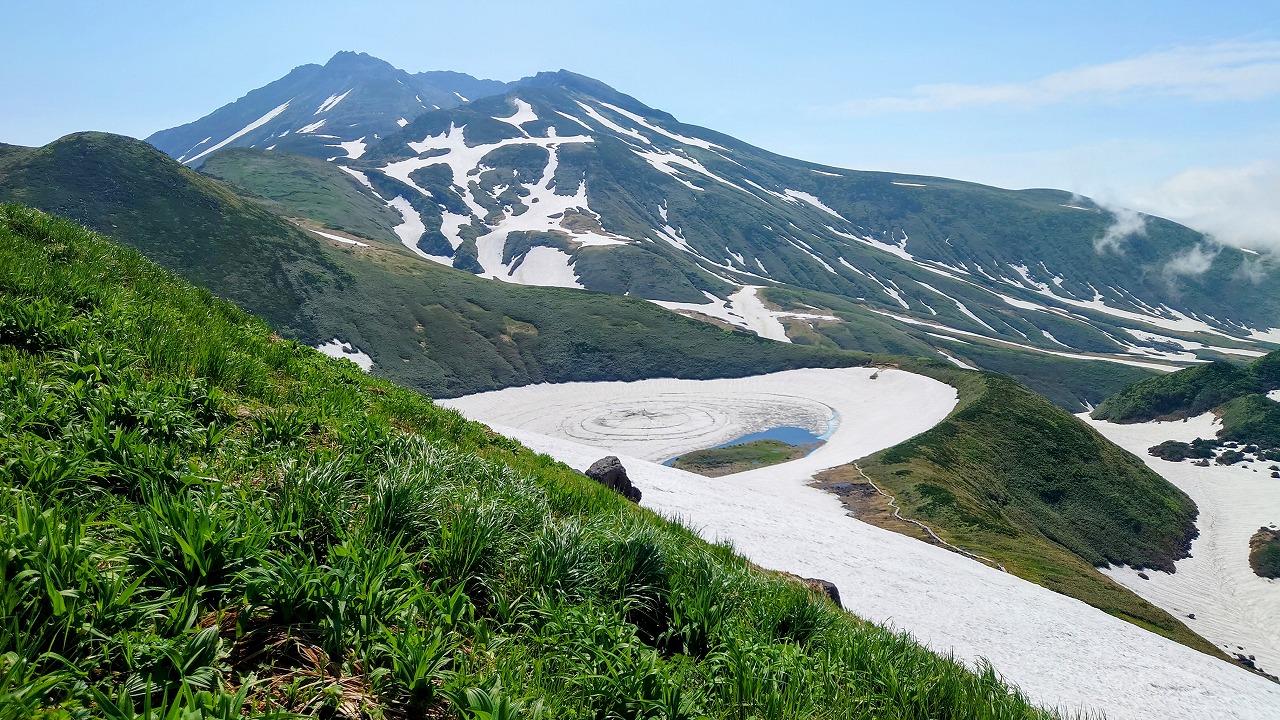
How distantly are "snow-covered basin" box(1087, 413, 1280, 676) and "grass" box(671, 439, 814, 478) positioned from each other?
1408 inches

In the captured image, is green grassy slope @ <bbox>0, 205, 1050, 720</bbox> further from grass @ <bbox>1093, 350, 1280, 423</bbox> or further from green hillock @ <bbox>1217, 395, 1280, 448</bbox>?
grass @ <bbox>1093, 350, 1280, 423</bbox>

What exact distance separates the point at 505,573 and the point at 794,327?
186918 mm

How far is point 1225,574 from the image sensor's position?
61.8 meters

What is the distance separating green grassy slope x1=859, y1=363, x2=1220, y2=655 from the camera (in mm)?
43844

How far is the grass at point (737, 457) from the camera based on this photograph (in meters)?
74.5

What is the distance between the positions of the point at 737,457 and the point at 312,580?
7842 centimetres

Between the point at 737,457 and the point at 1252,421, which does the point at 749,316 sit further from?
the point at 737,457

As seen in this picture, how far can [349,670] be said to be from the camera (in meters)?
3.21

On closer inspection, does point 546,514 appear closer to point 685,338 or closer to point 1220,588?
point 1220,588

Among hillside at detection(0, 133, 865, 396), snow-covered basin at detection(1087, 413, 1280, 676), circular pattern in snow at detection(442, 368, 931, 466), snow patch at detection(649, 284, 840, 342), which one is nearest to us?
snow-covered basin at detection(1087, 413, 1280, 676)

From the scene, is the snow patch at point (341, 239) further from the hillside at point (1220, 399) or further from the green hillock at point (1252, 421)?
the green hillock at point (1252, 421)

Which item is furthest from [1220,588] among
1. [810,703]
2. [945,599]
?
[810,703]

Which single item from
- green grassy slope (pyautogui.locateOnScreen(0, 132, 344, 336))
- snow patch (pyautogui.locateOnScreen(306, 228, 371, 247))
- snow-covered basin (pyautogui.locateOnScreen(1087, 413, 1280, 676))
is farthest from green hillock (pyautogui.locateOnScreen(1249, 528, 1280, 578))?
snow patch (pyautogui.locateOnScreen(306, 228, 371, 247))

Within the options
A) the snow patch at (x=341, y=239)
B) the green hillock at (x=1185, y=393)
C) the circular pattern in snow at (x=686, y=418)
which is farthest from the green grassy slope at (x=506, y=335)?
the green hillock at (x=1185, y=393)
